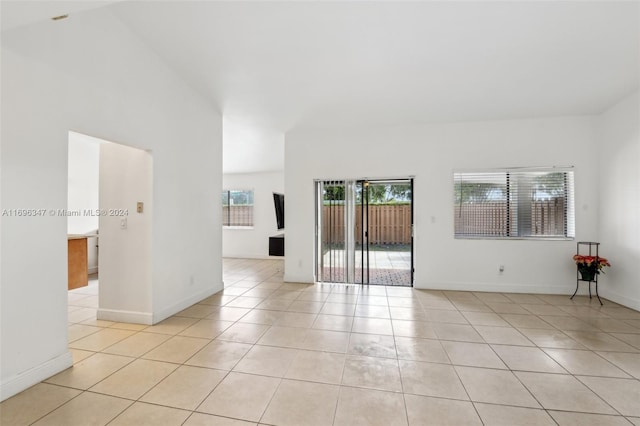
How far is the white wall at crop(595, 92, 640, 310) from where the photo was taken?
3.59 metres

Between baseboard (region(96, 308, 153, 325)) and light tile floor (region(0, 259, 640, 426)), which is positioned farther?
baseboard (region(96, 308, 153, 325))

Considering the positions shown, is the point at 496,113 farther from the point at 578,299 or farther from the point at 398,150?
the point at 578,299

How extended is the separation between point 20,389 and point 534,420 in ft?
11.4

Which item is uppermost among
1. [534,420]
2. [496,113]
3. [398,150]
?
[496,113]

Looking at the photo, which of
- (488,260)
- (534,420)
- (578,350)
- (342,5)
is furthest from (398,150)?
(534,420)

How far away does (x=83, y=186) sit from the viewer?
5.59 meters

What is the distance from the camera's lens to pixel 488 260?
14.9ft

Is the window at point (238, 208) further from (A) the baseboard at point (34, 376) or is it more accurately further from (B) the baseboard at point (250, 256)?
(A) the baseboard at point (34, 376)

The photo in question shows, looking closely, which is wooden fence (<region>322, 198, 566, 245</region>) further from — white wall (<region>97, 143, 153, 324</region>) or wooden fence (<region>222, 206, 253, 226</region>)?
wooden fence (<region>222, 206, 253, 226</region>)

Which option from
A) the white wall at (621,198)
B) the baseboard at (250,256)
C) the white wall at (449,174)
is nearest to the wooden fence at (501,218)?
the white wall at (449,174)

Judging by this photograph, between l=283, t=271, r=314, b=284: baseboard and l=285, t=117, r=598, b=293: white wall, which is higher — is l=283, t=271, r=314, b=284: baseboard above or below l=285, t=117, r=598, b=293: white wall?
below

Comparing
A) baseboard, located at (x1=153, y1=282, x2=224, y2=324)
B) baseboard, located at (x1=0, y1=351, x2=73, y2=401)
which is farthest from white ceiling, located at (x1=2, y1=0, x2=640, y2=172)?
baseboard, located at (x1=0, y1=351, x2=73, y2=401)

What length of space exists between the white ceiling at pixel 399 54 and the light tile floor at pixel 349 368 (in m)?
2.92

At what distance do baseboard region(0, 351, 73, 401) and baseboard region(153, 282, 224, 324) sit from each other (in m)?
0.94
